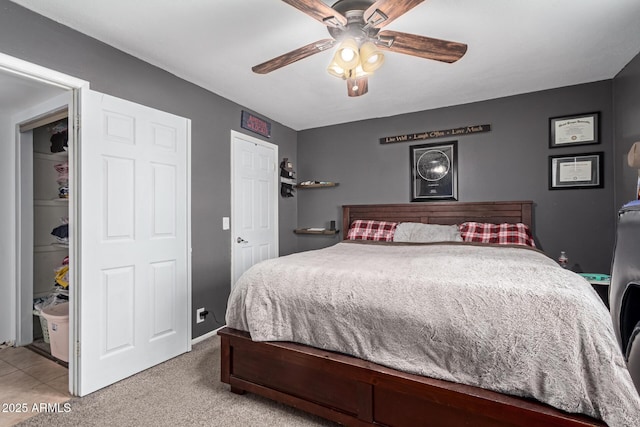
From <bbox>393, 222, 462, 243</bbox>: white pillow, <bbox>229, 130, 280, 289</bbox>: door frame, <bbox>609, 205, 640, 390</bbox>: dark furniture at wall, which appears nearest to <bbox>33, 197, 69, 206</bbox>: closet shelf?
<bbox>229, 130, 280, 289</bbox>: door frame

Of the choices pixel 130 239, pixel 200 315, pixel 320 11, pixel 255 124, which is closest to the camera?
pixel 320 11

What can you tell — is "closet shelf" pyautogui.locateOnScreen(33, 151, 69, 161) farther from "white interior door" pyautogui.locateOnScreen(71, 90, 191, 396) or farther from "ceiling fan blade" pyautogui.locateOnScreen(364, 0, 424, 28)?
"ceiling fan blade" pyautogui.locateOnScreen(364, 0, 424, 28)

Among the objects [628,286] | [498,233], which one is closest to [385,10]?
[628,286]

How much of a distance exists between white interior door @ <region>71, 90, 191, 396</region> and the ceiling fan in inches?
46.4

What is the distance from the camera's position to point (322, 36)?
6.95ft

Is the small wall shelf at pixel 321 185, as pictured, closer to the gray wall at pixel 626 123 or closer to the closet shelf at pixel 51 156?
the closet shelf at pixel 51 156

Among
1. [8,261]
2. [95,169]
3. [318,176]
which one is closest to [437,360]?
[95,169]

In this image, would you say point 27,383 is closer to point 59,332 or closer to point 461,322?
point 59,332

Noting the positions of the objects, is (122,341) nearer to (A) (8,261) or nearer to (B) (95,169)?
(B) (95,169)

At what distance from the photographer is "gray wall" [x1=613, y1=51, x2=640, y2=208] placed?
243 cm

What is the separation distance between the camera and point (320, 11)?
1.49 m

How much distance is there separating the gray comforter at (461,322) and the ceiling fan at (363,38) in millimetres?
1264

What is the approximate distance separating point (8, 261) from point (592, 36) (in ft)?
17.2

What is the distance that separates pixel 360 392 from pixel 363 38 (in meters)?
1.95
